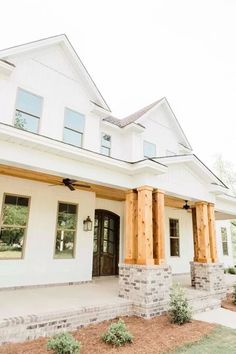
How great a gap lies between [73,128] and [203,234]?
19.9 ft

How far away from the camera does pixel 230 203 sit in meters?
11.8

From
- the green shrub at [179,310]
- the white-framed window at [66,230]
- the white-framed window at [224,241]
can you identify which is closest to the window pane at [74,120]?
the white-framed window at [66,230]

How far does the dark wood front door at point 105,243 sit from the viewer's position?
10148 mm

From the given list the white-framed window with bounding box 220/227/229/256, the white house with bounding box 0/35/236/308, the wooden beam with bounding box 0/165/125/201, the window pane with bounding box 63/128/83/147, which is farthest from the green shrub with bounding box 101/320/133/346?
the white-framed window with bounding box 220/227/229/256

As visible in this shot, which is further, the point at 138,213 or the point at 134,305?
the point at 138,213

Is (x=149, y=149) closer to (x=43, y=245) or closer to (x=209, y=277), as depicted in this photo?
(x=209, y=277)

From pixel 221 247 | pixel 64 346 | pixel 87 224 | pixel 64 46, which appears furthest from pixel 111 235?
pixel 221 247

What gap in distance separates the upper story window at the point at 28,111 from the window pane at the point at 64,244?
366cm

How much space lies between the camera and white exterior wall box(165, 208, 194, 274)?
12741 mm

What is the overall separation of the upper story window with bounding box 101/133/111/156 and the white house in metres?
0.04

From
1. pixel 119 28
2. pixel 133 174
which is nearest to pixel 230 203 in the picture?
pixel 133 174

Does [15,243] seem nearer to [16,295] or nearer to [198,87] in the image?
[16,295]

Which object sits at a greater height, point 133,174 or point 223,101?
point 223,101

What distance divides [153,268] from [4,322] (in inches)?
143
